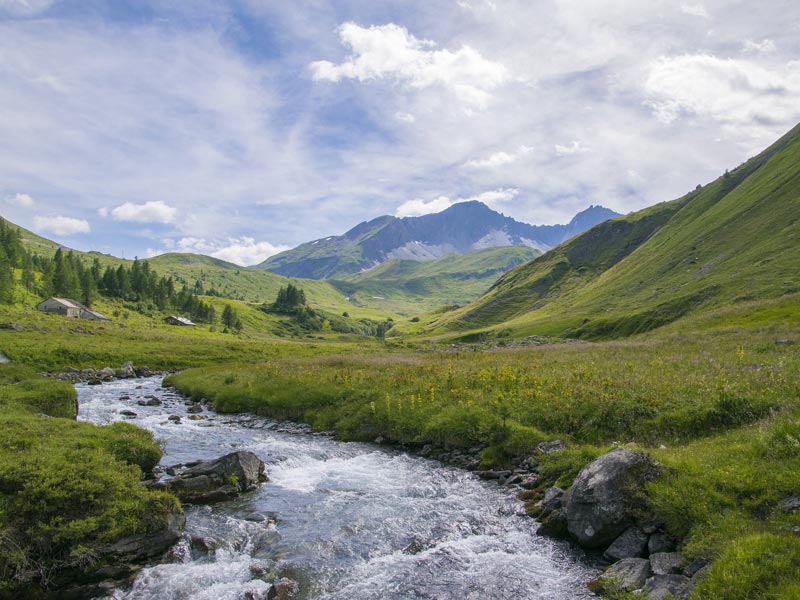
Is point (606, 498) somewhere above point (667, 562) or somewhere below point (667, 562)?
above

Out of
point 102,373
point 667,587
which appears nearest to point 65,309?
point 102,373

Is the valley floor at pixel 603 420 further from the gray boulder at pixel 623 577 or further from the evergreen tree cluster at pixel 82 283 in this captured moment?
the evergreen tree cluster at pixel 82 283

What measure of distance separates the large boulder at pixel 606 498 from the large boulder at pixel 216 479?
13.7m

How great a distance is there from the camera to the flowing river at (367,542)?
12750 mm

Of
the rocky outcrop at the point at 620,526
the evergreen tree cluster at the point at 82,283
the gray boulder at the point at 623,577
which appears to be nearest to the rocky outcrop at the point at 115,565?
the rocky outcrop at the point at 620,526

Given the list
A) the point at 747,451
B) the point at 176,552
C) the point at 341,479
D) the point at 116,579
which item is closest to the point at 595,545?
the point at 747,451

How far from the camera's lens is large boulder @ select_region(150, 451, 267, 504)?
1841cm

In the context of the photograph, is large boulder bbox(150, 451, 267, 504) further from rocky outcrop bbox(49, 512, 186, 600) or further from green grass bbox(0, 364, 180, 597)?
rocky outcrop bbox(49, 512, 186, 600)

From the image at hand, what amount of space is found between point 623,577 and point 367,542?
8095 millimetres

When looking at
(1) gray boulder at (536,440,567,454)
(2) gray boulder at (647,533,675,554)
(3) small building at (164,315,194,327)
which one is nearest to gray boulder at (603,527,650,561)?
(2) gray boulder at (647,533,675,554)

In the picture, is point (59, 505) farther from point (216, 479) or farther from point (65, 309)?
point (65, 309)

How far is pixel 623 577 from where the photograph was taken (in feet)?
39.9

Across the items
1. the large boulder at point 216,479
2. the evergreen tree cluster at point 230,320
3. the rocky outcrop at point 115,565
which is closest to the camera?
the rocky outcrop at point 115,565

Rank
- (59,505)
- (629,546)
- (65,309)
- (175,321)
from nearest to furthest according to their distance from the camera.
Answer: (59,505) < (629,546) < (65,309) < (175,321)
